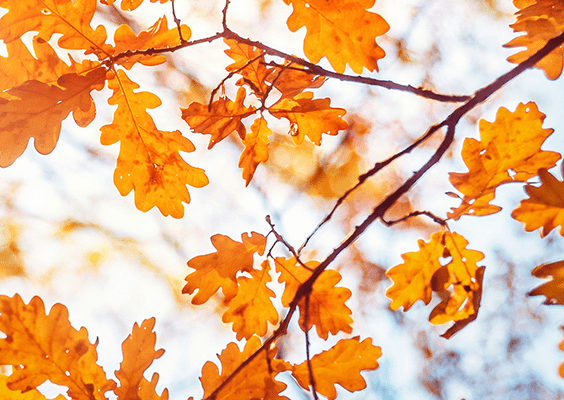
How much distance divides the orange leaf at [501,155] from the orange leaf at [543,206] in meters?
0.07

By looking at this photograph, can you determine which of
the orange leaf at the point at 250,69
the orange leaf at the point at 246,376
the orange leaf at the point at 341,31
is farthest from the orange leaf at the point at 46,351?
the orange leaf at the point at 341,31

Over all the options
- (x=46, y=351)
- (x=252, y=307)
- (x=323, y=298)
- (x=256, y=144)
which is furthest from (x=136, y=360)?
(x=256, y=144)

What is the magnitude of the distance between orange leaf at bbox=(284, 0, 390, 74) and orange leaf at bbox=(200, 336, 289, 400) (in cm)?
72

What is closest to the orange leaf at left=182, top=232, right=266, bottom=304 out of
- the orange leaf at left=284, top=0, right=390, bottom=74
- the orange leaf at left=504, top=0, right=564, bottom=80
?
the orange leaf at left=284, top=0, right=390, bottom=74

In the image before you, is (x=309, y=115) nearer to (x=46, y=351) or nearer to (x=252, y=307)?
(x=252, y=307)

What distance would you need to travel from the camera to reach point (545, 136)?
0.94 metres

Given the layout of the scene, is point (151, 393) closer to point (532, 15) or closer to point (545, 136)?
point (545, 136)

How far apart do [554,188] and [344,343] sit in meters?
0.62

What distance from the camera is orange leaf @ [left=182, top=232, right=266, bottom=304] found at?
3.33ft

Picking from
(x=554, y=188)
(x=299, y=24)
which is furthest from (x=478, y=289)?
(x=299, y=24)

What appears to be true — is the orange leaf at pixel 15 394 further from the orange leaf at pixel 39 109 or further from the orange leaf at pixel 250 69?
the orange leaf at pixel 250 69

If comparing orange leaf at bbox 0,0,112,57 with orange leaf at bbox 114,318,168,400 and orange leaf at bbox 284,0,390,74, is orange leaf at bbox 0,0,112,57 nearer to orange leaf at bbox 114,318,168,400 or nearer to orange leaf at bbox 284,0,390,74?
orange leaf at bbox 284,0,390,74

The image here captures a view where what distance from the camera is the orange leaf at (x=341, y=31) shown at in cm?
83

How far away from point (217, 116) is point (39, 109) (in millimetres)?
404
